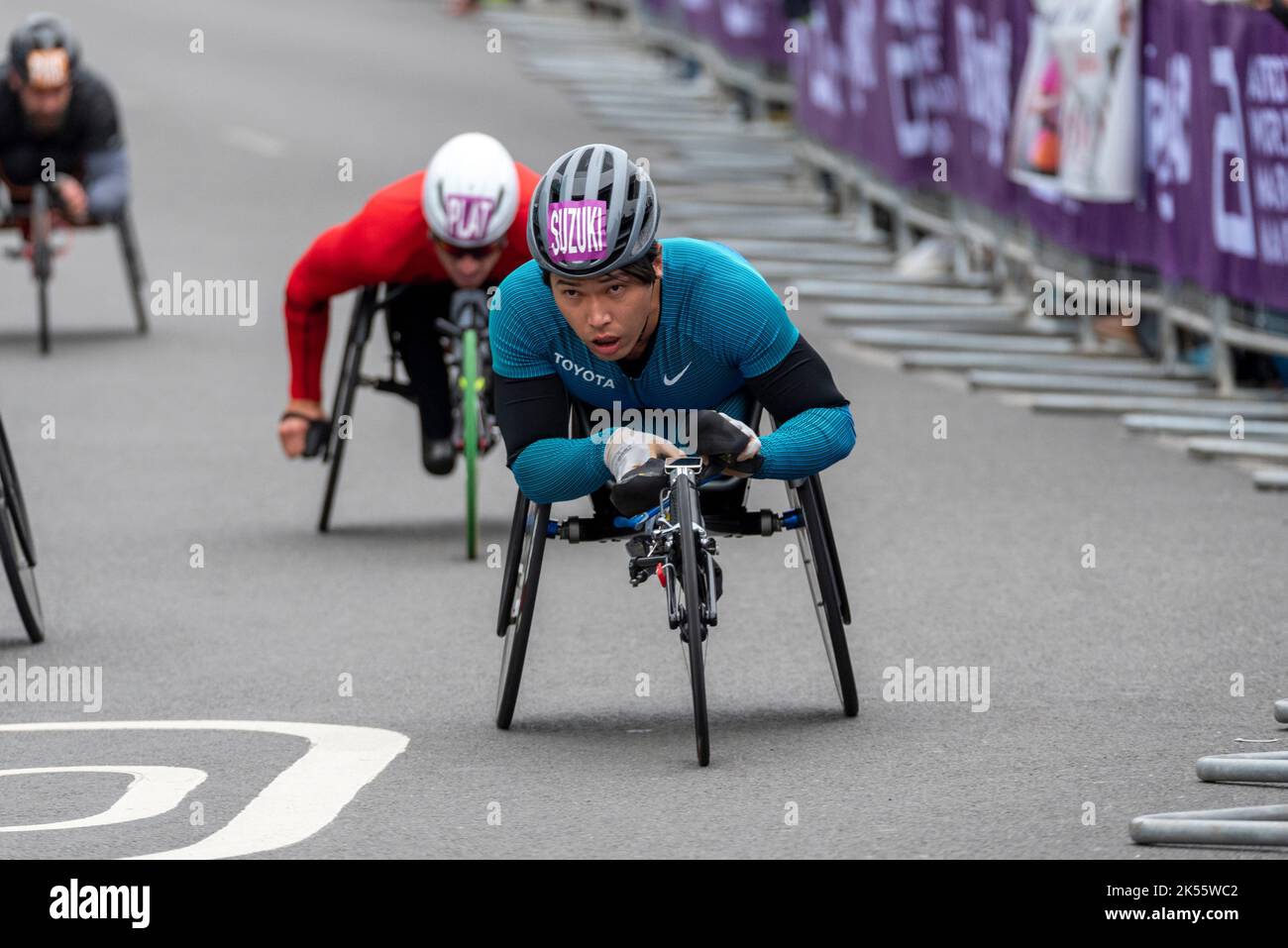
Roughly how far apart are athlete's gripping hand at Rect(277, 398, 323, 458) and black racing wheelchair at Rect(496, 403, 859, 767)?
3055 millimetres

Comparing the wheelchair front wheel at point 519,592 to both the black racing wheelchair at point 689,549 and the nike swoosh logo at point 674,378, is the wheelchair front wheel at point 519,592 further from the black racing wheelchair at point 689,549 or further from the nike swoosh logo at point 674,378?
the nike swoosh logo at point 674,378

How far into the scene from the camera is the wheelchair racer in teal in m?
6.86

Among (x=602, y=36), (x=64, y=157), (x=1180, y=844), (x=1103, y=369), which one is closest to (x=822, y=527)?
(x=1180, y=844)

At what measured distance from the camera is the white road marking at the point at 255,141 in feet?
86.1

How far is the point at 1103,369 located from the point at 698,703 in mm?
8553

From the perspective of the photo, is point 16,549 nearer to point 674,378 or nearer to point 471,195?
point 471,195

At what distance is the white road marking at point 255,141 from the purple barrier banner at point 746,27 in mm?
4359

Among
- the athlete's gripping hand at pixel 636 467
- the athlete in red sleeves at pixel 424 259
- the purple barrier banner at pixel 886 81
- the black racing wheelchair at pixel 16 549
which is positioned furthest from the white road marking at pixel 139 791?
the purple barrier banner at pixel 886 81

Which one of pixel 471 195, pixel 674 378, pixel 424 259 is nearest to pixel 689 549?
pixel 674 378

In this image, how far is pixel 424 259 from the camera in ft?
34.6

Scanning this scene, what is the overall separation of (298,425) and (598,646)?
7.52 feet

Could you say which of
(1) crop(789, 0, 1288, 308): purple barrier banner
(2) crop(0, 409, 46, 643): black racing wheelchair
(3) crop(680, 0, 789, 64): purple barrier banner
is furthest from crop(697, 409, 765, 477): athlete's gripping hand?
(3) crop(680, 0, 789, 64): purple barrier banner

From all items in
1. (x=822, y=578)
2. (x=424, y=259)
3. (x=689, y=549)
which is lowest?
(x=822, y=578)
